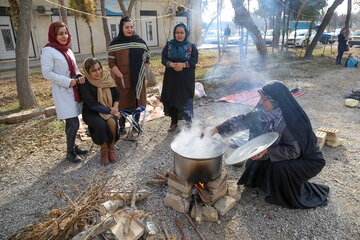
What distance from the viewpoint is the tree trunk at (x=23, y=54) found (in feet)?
16.1

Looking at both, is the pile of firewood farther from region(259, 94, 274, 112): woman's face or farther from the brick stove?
region(259, 94, 274, 112): woman's face

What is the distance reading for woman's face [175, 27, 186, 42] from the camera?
13.0 ft

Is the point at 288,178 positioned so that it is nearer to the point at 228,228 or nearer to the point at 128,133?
the point at 228,228

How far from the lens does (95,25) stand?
15.9m

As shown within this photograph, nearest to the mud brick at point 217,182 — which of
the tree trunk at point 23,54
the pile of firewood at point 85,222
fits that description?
the pile of firewood at point 85,222

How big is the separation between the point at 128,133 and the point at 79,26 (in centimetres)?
1342

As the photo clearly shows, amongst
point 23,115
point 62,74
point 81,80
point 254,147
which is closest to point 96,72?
point 81,80

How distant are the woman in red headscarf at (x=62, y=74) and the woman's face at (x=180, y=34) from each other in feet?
5.27

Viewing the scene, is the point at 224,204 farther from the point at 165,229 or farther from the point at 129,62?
the point at 129,62

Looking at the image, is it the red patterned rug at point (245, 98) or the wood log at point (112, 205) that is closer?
the wood log at point (112, 205)

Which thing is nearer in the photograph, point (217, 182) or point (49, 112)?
point (217, 182)

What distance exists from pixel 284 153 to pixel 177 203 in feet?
3.82

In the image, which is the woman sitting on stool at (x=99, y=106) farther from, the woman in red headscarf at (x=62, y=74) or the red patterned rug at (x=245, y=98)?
the red patterned rug at (x=245, y=98)

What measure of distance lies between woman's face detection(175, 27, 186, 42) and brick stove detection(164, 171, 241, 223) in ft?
7.60
